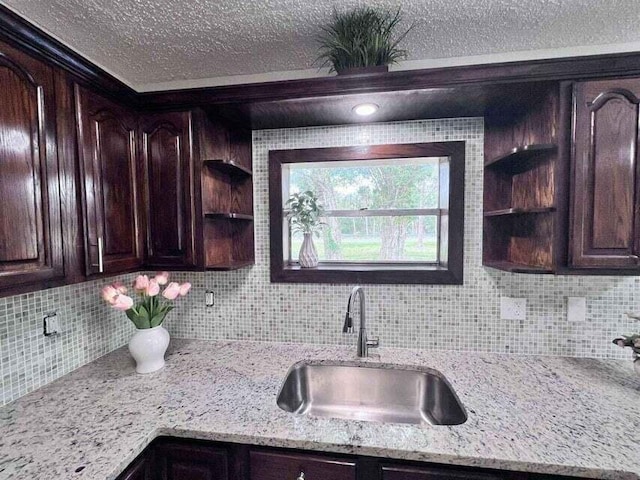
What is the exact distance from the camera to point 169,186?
1427mm

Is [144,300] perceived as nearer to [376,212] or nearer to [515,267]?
[376,212]

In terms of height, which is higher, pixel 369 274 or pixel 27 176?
pixel 27 176

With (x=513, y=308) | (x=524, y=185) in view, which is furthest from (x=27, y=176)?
(x=513, y=308)

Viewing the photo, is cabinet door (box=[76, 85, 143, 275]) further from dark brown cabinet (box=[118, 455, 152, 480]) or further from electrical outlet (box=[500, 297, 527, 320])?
electrical outlet (box=[500, 297, 527, 320])

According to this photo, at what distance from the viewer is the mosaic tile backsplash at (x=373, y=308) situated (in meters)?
1.42

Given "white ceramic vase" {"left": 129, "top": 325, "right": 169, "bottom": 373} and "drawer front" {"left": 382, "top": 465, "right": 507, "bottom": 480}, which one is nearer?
"drawer front" {"left": 382, "top": 465, "right": 507, "bottom": 480}

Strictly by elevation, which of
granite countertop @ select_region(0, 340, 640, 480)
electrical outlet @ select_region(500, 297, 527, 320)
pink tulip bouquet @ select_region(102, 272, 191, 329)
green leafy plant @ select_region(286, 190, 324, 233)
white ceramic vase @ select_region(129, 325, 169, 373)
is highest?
green leafy plant @ select_region(286, 190, 324, 233)

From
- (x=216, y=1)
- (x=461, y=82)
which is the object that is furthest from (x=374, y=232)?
(x=216, y=1)

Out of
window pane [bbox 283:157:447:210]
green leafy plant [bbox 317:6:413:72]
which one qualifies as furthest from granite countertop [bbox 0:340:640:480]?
green leafy plant [bbox 317:6:413:72]

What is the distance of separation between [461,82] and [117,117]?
1.48 m

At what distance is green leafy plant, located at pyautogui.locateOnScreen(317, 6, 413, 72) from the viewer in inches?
47.3

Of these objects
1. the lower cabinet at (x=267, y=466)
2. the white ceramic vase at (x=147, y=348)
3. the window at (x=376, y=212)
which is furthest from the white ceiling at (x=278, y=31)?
the lower cabinet at (x=267, y=466)

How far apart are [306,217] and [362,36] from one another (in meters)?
0.91

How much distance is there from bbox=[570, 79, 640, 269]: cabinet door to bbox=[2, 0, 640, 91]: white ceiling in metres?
0.36
